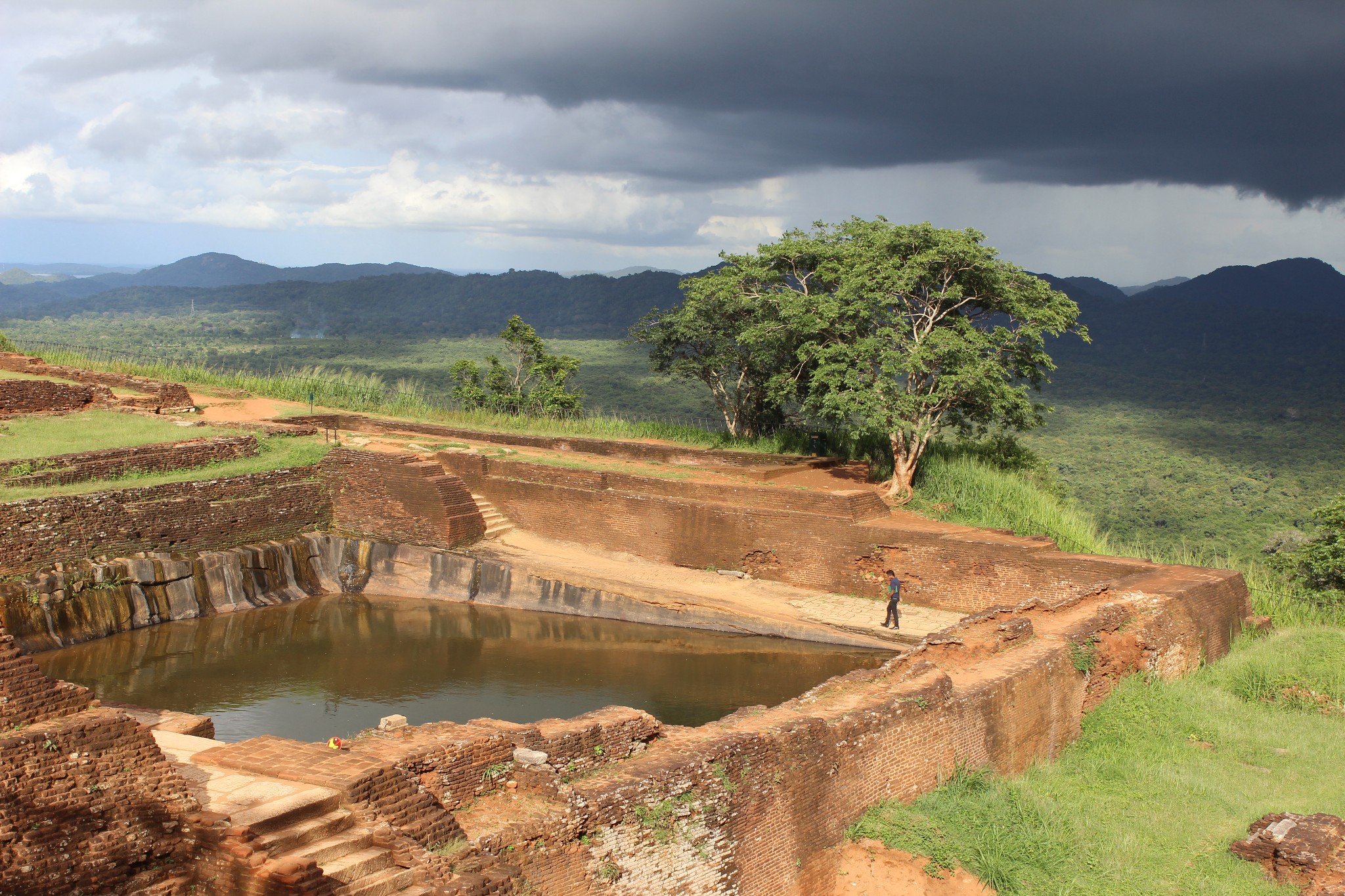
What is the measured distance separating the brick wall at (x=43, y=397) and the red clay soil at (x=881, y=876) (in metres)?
15.9

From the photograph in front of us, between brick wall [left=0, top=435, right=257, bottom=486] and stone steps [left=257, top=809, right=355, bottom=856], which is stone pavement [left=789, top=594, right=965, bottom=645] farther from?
stone steps [left=257, top=809, right=355, bottom=856]

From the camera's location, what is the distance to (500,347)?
196ft

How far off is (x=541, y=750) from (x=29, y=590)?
903 centimetres

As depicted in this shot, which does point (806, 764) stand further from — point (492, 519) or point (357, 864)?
point (492, 519)

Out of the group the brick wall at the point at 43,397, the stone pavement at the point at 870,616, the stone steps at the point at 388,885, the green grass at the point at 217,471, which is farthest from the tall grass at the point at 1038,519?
the brick wall at the point at 43,397

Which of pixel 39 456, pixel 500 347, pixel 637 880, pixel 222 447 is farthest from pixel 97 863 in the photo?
pixel 500 347

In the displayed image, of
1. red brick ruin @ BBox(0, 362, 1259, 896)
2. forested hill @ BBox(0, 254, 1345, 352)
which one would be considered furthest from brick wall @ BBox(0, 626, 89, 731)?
forested hill @ BBox(0, 254, 1345, 352)

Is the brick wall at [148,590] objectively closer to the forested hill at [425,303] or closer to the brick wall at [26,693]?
the brick wall at [26,693]

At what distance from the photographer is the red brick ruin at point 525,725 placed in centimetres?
471

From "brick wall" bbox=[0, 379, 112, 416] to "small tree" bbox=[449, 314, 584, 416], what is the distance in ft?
25.5

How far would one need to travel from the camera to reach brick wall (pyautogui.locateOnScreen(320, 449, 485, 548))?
16156 mm

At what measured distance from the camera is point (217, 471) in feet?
51.9

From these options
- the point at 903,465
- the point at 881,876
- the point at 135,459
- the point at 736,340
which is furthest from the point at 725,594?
the point at 135,459

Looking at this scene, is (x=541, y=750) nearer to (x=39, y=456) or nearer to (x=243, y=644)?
(x=243, y=644)
